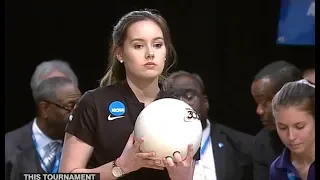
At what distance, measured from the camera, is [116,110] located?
1.04 meters

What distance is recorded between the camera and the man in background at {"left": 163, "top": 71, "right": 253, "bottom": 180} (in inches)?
51.6

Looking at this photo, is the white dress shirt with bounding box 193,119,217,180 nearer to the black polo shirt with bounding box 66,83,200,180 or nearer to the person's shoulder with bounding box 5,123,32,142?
the black polo shirt with bounding box 66,83,200,180

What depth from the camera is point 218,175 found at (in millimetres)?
1310

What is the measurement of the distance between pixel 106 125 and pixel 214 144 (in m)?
0.38

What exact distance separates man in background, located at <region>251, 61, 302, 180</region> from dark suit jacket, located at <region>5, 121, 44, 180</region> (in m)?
0.49

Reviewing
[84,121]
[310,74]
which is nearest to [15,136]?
[84,121]

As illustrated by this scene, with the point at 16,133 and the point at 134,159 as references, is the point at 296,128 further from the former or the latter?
the point at 16,133

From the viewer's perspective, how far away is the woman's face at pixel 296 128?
3.74 feet

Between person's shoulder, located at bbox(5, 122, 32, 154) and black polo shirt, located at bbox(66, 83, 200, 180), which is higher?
black polo shirt, located at bbox(66, 83, 200, 180)

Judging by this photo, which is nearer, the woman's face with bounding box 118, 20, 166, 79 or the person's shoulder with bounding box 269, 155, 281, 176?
the woman's face with bounding box 118, 20, 166, 79

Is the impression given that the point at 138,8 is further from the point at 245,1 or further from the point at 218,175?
the point at 218,175

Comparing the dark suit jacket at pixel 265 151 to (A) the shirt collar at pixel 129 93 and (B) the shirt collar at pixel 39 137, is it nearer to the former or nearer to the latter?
(A) the shirt collar at pixel 129 93

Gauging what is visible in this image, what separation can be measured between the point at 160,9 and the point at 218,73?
0.21 metres

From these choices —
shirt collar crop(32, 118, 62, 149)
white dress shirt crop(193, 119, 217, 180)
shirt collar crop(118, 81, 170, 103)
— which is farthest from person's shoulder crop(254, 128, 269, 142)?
shirt collar crop(32, 118, 62, 149)
